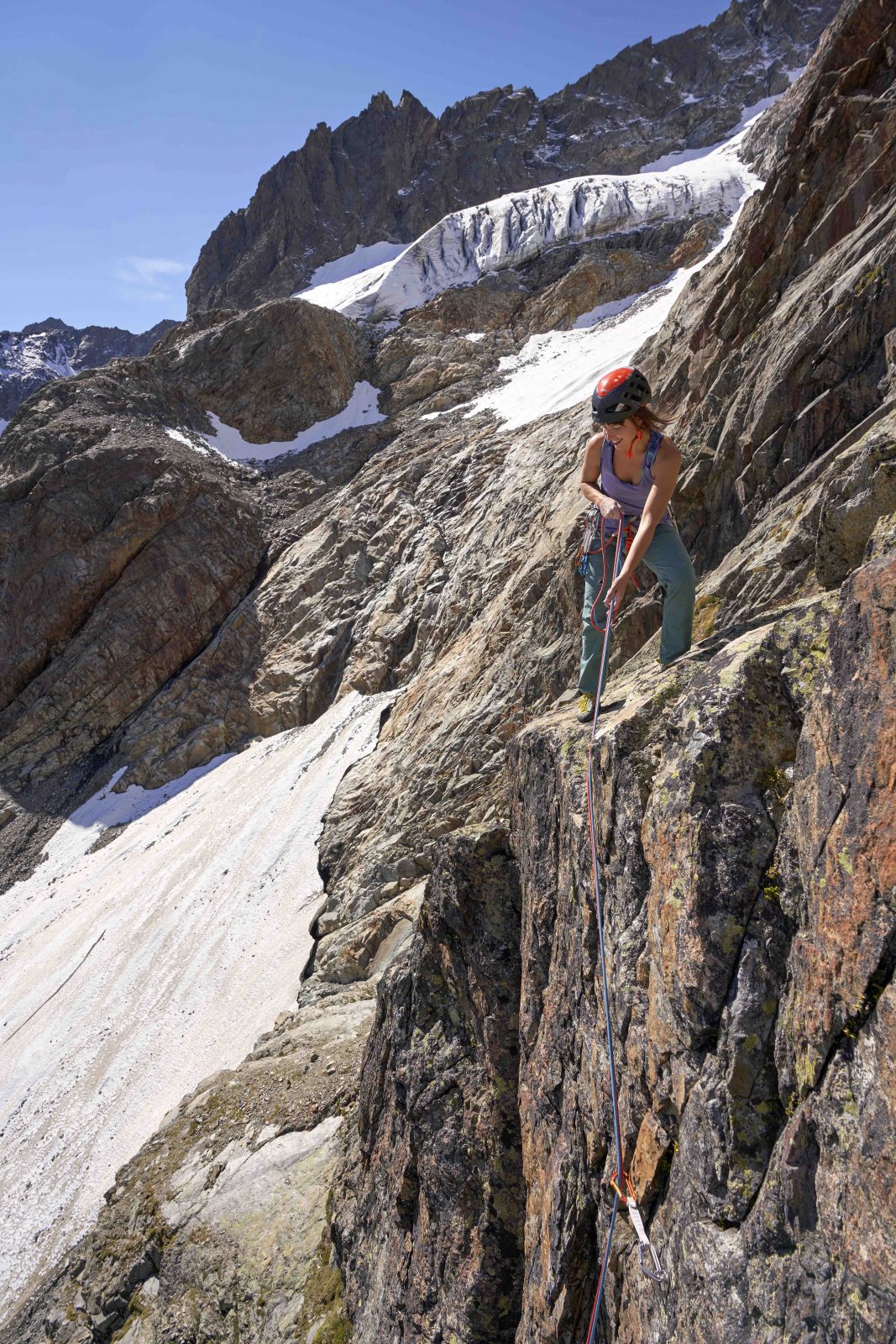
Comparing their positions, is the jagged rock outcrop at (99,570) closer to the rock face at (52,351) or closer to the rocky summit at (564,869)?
the rocky summit at (564,869)

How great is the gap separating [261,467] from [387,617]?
78.8 ft

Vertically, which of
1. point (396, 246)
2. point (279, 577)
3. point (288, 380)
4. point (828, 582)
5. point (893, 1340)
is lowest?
point (893, 1340)

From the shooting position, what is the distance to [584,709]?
661cm

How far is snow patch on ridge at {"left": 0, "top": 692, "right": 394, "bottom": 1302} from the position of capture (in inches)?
677

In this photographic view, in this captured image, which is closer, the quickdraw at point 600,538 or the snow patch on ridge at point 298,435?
the quickdraw at point 600,538

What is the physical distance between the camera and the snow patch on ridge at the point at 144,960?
17.2 m

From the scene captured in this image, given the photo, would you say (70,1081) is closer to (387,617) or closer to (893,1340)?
(387,617)

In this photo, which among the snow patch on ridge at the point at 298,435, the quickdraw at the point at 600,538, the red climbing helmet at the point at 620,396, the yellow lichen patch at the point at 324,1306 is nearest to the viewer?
the red climbing helmet at the point at 620,396

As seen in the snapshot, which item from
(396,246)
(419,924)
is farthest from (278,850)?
(396,246)

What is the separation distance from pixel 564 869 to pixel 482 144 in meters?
124

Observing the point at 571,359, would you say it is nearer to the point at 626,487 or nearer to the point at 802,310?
the point at 802,310

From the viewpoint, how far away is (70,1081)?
1944cm

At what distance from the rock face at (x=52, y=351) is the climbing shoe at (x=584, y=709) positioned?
13776 cm

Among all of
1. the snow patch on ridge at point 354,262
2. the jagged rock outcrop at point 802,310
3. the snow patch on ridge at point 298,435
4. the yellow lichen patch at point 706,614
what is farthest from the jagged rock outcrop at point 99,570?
the snow patch on ridge at point 354,262
